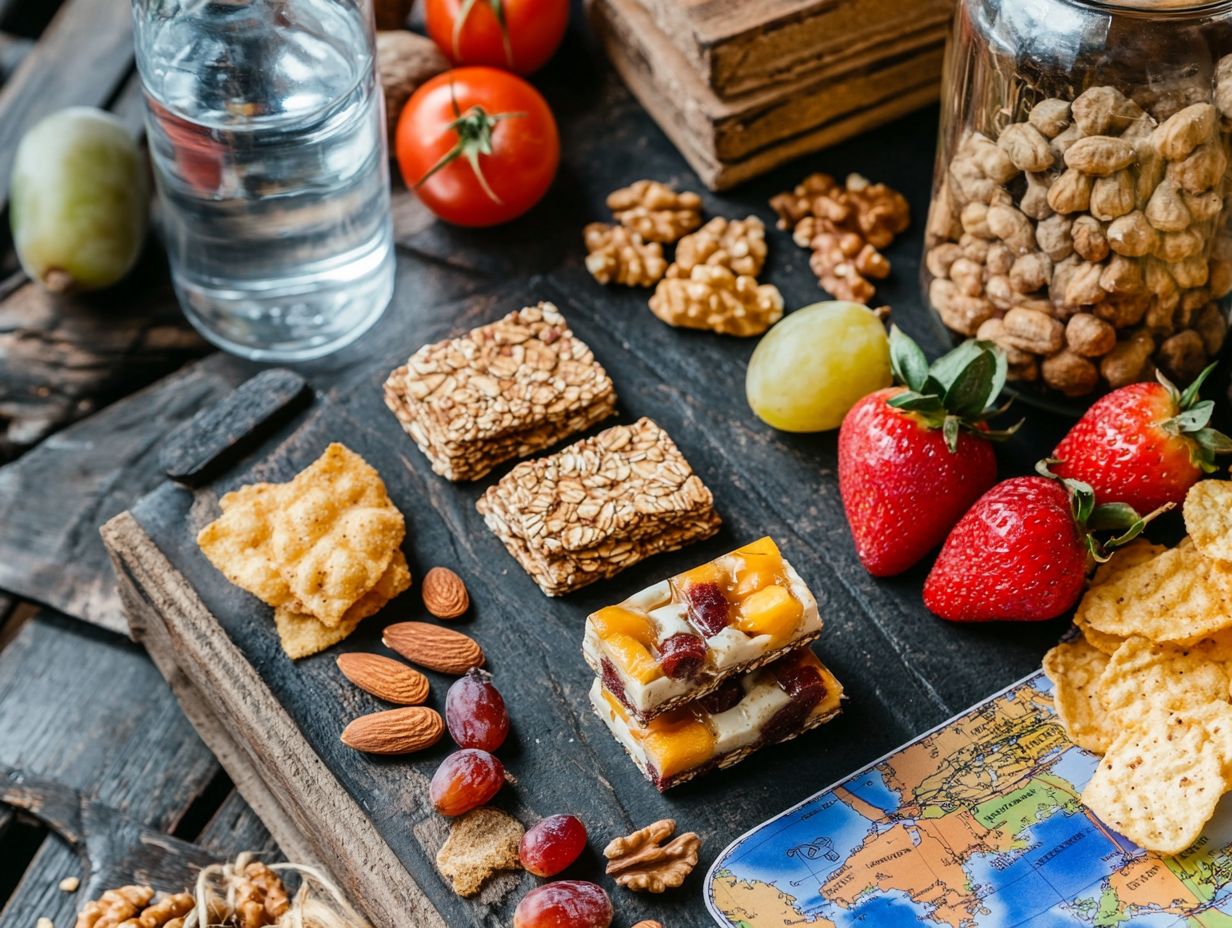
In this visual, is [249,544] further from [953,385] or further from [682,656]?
[953,385]

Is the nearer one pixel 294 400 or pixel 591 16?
pixel 294 400

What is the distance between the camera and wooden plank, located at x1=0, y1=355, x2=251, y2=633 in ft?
5.37

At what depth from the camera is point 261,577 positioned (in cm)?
138

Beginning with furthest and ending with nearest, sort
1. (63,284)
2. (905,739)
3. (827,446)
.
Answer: (63,284) < (827,446) < (905,739)

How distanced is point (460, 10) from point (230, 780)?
981 millimetres

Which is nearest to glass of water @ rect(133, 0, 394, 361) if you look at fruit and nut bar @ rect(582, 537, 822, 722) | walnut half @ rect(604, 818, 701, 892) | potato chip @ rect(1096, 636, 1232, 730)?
fruit and nut bar @ rect(582, 537, 822, 722)

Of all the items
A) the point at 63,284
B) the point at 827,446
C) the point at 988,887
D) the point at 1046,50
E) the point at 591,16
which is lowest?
the point at 988,887

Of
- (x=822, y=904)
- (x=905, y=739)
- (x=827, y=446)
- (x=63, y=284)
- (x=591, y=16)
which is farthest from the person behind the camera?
(x=591, y=16)

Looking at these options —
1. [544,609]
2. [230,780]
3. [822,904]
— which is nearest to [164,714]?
[230,780]

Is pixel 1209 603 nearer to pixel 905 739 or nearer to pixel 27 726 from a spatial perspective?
pixel 905 739

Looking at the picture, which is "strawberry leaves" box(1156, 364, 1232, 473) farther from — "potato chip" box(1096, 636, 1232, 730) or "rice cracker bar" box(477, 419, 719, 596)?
"rice cracker bar" box(477, 419, 719, 596)

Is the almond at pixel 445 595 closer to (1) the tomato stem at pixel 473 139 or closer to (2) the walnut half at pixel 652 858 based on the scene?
(2) the walnut half at pixel 652 858

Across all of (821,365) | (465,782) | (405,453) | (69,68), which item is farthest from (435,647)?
(69,68)

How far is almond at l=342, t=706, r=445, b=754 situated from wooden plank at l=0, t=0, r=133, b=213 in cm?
104
